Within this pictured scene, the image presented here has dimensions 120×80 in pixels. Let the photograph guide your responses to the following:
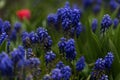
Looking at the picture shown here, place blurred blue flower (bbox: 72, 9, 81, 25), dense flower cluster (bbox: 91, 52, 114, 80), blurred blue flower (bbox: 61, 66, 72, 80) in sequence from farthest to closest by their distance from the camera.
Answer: blurred blue flower (bbox: 72, 9, 81, 25)
dense flower cluster (bbox: 91, 52, 114, 80)
blurred blue flower (bbox: 61, 66, 72, 80)

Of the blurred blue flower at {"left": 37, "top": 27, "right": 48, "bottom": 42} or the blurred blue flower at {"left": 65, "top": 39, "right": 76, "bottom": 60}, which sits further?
the blurred blue flower at {"left": 37, "top": 27, "right": 48, "bottom": 42}

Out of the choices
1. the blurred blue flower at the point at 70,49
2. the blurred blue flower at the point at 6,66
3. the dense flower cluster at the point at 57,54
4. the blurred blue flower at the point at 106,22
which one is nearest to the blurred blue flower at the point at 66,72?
the dense flower cluster at the point at 57,54

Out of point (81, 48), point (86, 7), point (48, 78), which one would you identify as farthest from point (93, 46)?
point (86, 7)

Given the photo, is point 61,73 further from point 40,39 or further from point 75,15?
point 75,15

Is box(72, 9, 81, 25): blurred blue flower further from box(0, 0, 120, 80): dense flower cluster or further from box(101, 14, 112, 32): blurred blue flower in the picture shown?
box(101, 14, 112, 32): blurred blue flower

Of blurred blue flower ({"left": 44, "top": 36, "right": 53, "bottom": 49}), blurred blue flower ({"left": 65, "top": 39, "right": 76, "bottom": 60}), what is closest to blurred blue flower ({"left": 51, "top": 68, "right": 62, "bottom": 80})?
blurred blue flower ({"left": 65, "top": 39, "right": 76, "bottom": 60})

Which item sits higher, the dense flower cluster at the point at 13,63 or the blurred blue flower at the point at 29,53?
the blurred blue flower at the point at 29,53

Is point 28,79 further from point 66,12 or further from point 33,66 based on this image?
point 66,12

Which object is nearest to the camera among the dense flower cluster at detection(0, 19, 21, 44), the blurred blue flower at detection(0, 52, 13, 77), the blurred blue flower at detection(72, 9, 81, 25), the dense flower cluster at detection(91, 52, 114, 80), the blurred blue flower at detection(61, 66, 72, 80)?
the blurred blue flower at detection(0, 52, 13, 77)

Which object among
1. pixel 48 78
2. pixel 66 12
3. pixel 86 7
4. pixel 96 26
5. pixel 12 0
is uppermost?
pixel 12 0

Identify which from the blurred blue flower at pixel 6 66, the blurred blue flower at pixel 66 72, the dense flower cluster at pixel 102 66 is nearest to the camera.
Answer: the blurred blue flower at pixel 6 66

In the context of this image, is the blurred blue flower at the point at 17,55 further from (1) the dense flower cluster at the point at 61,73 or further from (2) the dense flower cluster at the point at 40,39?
(2) the dense flower cluster at the point at 40,39
